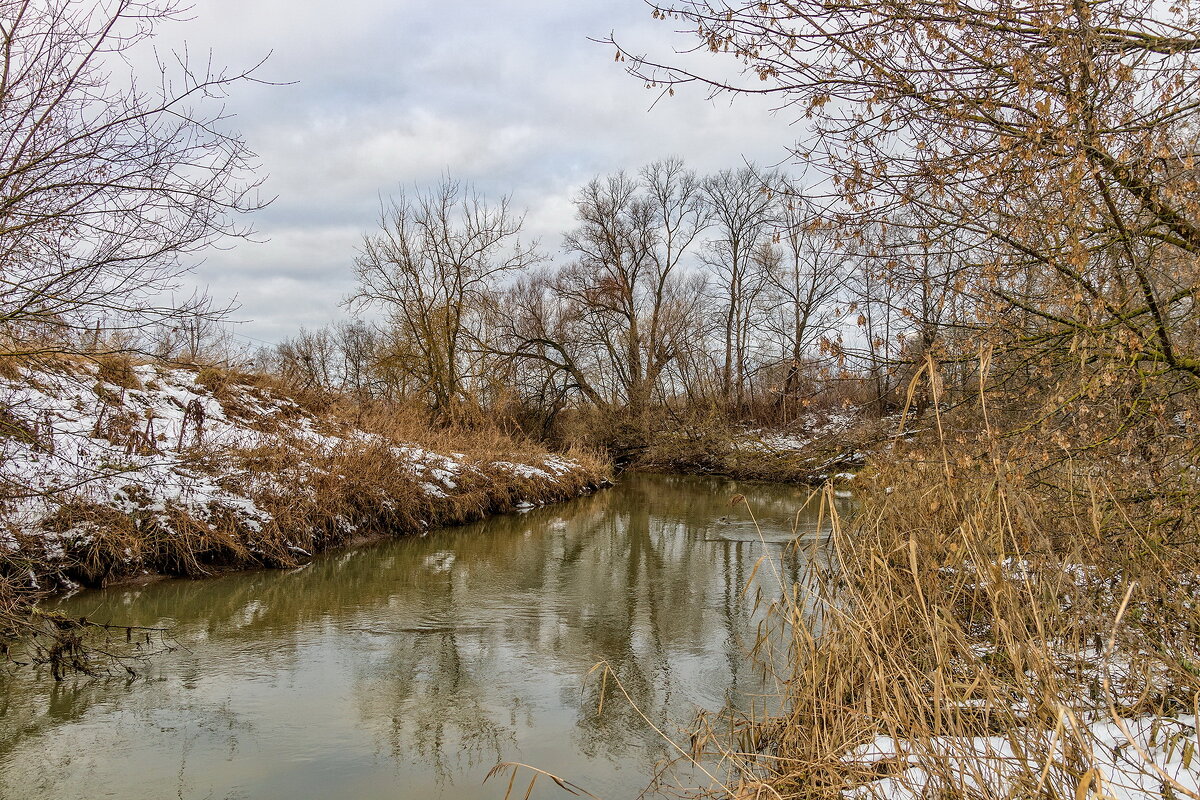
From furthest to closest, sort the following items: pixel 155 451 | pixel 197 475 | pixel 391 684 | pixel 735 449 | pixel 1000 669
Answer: pixel 735 449
pixel 155 451
pixel 197 475
pixel 391 684
pixel 1000 669

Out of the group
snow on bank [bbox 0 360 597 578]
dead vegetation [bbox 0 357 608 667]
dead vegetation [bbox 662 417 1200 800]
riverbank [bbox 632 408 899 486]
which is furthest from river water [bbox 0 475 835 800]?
riverbank [bbox 632 408 899 486]

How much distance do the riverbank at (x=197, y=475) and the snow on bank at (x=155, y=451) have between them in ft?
0.07

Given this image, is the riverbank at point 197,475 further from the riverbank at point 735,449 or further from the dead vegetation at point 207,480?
the riverbank at point 735,449

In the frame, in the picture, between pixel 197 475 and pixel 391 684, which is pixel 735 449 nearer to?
pixel 197 475

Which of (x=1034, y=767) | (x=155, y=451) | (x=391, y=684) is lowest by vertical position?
(x=391, y=684)

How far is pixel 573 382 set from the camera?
22969 mm

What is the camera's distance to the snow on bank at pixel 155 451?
6379 mm

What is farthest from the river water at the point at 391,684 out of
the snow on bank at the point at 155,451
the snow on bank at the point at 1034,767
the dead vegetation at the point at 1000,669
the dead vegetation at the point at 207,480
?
the snow on bank at the point at 1034,767

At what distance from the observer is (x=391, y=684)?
5047mm

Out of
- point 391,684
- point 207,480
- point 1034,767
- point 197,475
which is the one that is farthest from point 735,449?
point 1034,767

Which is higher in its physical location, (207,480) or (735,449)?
(735,449)

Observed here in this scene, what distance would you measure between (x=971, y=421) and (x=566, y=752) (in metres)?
4.22

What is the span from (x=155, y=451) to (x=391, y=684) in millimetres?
5739

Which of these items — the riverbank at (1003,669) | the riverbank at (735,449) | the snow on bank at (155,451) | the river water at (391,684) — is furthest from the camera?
the riverbank at (735,449)
